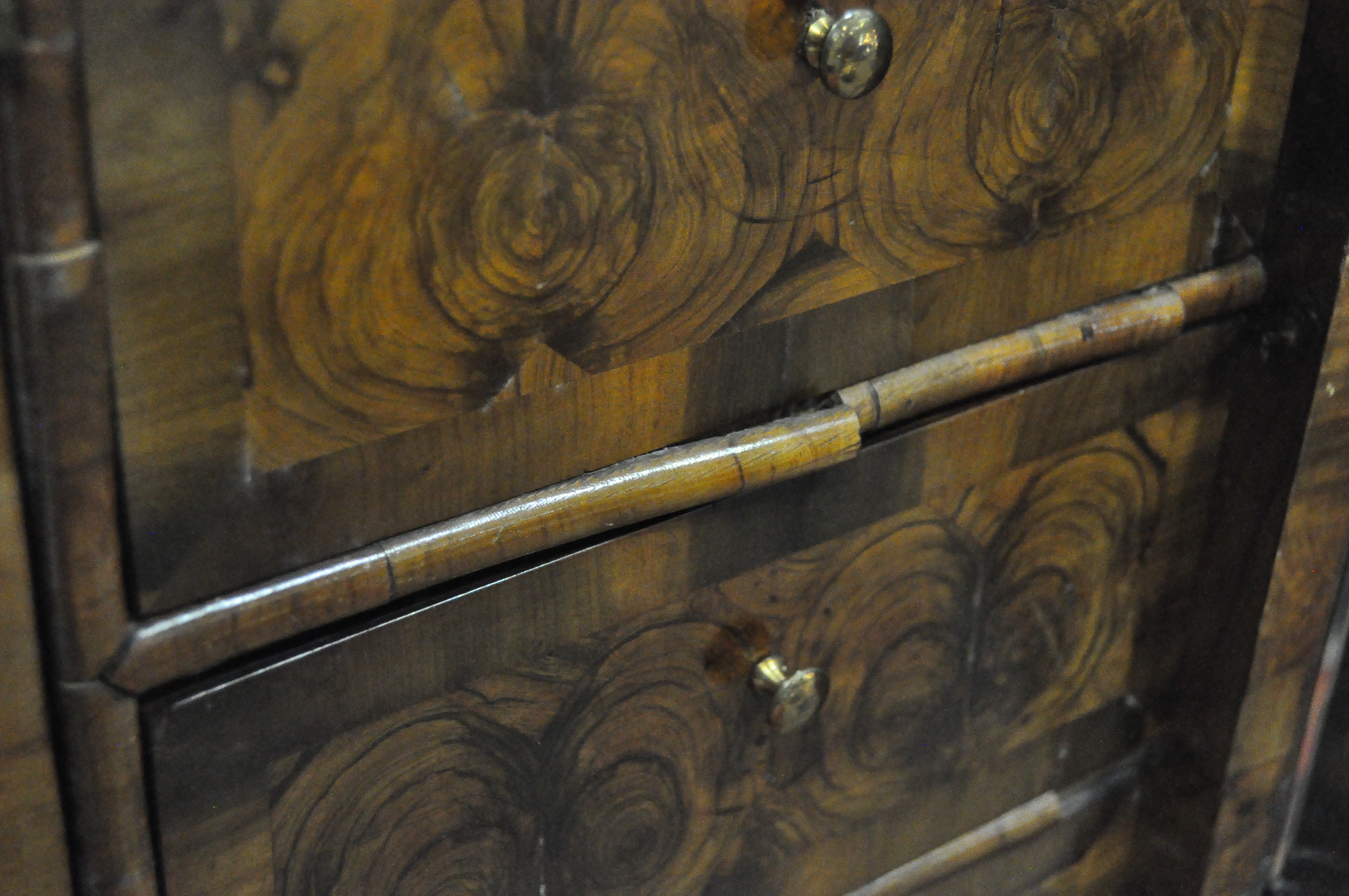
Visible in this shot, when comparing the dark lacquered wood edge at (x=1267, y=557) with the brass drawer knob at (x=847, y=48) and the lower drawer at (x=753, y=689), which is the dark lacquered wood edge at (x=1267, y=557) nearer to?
the lower drawer at (x=753, y=689)

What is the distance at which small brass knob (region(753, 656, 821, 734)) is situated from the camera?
0.59 meters

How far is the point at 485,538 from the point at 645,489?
0.20 ft

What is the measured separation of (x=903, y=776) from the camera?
27.2 inches

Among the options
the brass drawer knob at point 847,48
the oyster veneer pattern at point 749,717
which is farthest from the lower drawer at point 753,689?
the brass drawer knob at point 847,48

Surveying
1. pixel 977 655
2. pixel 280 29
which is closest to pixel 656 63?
pixel 280 29

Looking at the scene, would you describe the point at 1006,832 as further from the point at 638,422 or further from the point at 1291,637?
the point at 638,422

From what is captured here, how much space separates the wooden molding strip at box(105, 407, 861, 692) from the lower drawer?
0.02 metres

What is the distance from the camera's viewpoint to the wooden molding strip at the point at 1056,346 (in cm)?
58

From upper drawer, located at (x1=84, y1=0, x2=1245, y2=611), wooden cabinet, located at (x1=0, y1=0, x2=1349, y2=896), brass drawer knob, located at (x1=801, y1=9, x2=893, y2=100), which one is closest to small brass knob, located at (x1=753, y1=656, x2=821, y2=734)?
wooden cabinet, located at (x1=0, y1=0, x2=1349, y2=896)

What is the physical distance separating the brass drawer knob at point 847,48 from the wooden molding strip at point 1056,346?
12 cm

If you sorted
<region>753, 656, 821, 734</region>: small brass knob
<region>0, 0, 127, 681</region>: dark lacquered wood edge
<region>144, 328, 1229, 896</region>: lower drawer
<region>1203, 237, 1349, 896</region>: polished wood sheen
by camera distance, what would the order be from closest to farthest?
<region>0, 0, 127, 681</region>: dark lacquered wood edge
<region>144, 328, 1229, 896</region>: lower drawer
<region>753, 656, 821, 734</region>: small brass knob
<region>1203, 237, 1349, 896</region>: polished wood sheen

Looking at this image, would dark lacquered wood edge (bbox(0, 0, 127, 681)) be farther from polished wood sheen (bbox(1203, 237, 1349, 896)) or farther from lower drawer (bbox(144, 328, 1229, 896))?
polished wood sheen (bbox(1203, 237, 1349, 896))

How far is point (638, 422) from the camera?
1.73ft

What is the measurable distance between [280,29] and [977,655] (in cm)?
42
